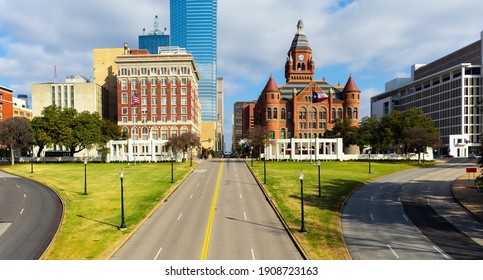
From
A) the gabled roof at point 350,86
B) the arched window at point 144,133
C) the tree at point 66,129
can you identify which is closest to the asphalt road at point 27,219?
the tree at point 66,129

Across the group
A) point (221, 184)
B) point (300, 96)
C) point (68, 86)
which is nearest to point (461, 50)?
point (300, 96)

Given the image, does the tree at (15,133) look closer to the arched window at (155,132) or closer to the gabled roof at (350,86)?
the arched window at (155,132)

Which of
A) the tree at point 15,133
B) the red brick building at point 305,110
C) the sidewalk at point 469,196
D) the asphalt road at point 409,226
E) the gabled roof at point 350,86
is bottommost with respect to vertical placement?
the asphalt road at point 409,226

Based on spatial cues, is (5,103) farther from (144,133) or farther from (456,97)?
(456,97)

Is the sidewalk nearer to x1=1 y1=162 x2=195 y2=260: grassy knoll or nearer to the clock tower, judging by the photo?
x1=1 y1=162 x2=195 y2=260: grassy knoll

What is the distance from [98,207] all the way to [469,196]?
3909cm

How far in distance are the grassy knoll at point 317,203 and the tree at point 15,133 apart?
184 ft

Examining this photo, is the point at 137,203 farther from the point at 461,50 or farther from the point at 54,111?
the point at 461,50

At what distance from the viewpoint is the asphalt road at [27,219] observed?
20159mm

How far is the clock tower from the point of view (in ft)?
385

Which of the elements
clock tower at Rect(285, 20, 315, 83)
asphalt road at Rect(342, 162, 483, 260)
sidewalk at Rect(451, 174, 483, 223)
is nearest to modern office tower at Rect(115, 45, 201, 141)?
clock tower at Rect(285, 20, 315, 83)

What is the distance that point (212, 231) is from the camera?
73.3ft

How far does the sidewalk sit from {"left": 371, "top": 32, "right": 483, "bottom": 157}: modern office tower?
3012 inches

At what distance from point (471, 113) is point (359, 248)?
124 metres
